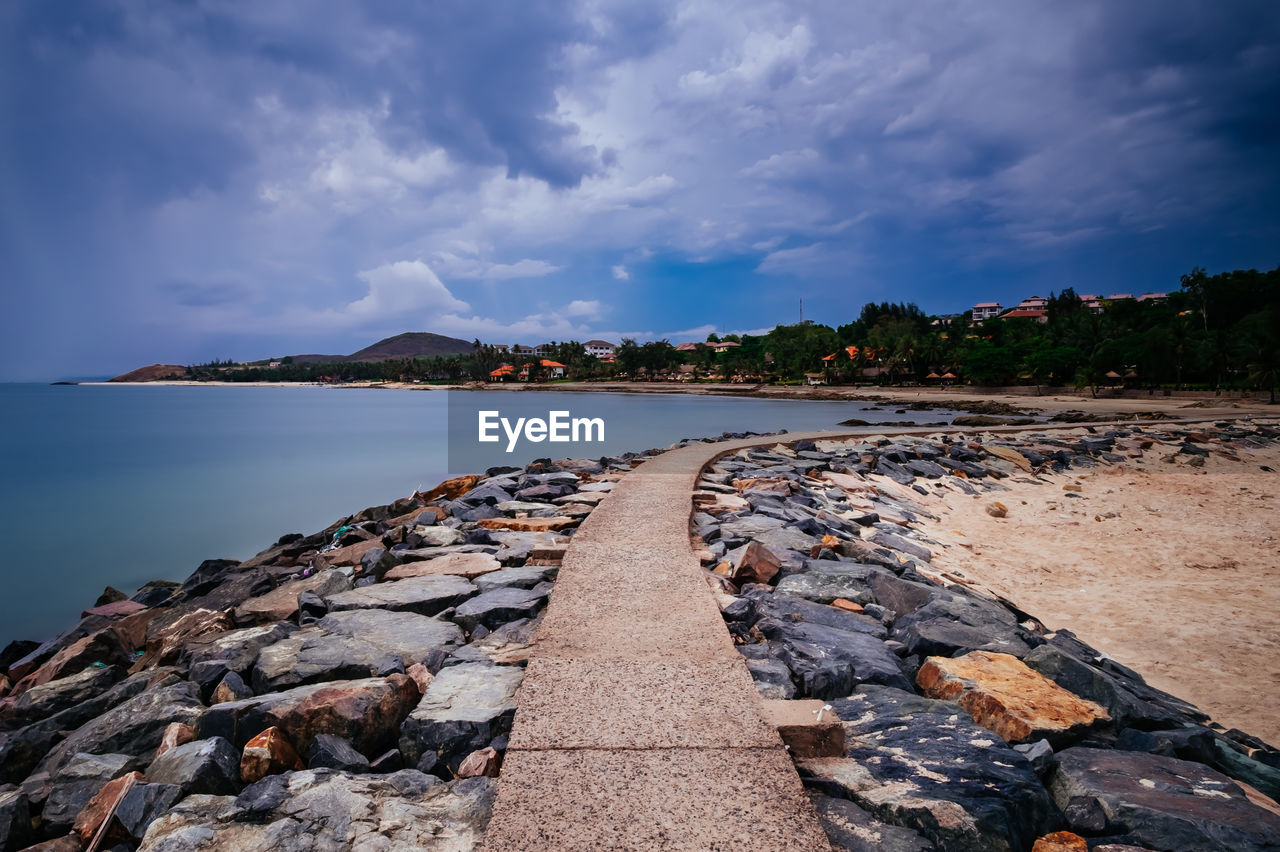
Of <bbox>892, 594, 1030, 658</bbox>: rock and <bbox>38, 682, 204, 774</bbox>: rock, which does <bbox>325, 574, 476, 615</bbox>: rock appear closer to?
<bbox>38, 682, 204, 774</bbox>: rock

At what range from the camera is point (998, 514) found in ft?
30.5

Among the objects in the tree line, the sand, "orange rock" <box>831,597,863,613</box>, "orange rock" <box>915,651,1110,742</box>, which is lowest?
the sand

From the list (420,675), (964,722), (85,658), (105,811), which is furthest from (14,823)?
(964,722)

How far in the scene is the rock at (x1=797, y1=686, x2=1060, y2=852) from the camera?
1.90 metres

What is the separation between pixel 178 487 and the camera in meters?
18.3

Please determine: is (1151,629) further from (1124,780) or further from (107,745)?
(107,745)

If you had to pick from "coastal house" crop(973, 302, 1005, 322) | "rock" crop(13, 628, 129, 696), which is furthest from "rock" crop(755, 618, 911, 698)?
"coastal house" crop(973, 302, 1005, 322)

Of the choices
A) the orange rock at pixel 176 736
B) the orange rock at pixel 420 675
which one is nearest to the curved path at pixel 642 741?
the orange rock at pixel 420 675

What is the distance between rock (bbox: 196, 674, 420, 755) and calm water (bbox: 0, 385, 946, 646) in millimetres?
7422

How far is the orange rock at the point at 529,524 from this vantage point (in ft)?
19.4

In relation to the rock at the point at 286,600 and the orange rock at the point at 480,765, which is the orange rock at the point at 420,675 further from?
the rock at the point at 286,600

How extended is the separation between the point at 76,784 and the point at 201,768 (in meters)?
0.62

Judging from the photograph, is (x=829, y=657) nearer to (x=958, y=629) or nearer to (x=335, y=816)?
(x=958, y=629)

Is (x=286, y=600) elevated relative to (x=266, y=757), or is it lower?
lower
